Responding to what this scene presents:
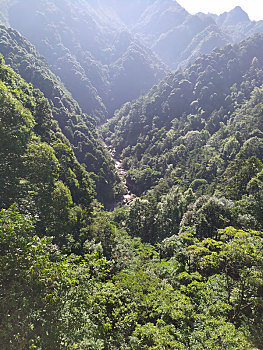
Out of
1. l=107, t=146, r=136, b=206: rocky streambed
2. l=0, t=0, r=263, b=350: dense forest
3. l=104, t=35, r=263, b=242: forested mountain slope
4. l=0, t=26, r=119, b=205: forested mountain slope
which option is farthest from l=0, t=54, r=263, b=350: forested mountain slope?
l=107, t=146, r=136, b=206: rocky streambed

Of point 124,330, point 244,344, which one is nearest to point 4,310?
point 124,330

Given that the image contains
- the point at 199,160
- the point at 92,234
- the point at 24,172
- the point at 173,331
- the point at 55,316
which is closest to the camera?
the point at 55,316

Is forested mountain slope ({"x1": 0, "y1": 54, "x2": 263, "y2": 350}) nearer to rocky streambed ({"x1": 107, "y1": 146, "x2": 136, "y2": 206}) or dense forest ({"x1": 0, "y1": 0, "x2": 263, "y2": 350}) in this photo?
dense forest ({"x1": 0, "y1": 0, "x2": 263, "y2": 350})

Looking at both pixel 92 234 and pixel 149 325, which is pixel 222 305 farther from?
pixel 92 234

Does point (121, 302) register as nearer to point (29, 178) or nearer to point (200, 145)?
point (29, 178)

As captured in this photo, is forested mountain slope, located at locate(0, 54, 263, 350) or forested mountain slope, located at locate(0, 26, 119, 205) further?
forested mountain slope, located at locate(0, 26, 119, 205)

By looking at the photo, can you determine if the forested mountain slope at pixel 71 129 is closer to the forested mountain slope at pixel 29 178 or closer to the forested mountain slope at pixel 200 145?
the forested mountain slope at pixel 200 145

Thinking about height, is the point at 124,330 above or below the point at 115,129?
below

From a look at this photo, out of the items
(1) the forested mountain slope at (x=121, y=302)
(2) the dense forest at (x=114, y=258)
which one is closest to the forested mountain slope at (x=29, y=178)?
(2) the dense forest at (x=114, y=258)

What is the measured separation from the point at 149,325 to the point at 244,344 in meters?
5.31

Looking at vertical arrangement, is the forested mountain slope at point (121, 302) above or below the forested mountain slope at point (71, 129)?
below

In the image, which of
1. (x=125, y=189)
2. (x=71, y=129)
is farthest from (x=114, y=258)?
(x=71, y=129)

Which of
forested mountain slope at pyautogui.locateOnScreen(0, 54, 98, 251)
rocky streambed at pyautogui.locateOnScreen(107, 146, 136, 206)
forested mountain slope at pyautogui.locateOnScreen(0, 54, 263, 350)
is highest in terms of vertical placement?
rocky streambed at pyautogui.locateOnScreen(107, 146, 136, 206)

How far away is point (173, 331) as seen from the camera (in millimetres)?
13250
